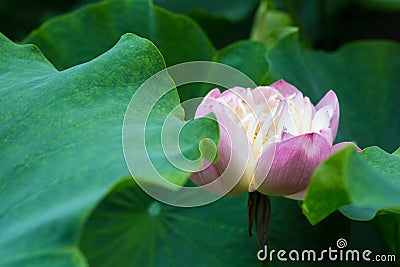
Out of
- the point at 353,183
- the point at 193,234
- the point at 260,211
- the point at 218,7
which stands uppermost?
the point at 353,183

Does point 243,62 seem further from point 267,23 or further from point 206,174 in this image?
point 206,174

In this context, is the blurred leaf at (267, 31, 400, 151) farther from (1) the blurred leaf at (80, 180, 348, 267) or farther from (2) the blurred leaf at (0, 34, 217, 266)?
(2) the blurred leaf at (0, 34, 217, 266)

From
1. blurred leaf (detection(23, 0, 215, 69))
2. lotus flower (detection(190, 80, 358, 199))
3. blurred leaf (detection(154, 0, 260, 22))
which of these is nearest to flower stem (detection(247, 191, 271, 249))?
lotus flower (detection(190, 80, 358, 199))

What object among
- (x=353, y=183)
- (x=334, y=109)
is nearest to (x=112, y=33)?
(x=334, y=109)

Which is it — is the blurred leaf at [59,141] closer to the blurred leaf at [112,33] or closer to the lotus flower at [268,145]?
the lotus flower at [268,145]

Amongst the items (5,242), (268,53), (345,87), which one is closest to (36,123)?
(5,242)

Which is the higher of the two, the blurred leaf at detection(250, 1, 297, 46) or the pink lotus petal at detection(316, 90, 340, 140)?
the pink lotus petal at detection(316, 90, 340, 140)
